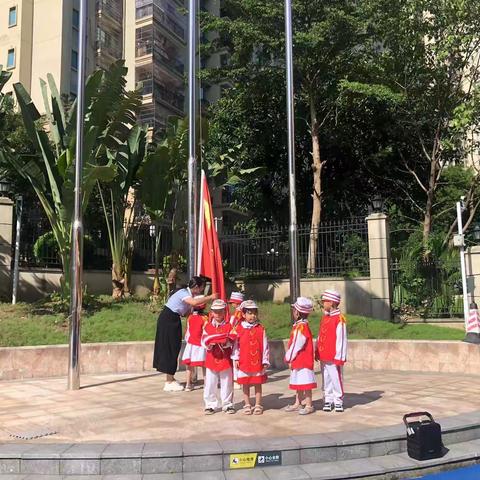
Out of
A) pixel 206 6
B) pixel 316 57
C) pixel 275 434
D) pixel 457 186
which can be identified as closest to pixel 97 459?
pixel 275 434

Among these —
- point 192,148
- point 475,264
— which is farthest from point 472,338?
point 192,148

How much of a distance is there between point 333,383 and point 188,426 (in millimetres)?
2076

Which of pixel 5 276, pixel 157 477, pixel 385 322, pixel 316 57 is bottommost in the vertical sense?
pixel 157 477

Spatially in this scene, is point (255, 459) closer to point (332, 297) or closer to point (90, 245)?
point (332, 297)

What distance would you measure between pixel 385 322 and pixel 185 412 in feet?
24.5

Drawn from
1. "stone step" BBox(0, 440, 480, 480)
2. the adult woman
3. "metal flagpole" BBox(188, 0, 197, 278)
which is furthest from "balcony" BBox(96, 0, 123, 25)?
"stone step" BBox(0, 440, 480, 480)

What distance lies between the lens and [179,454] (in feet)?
18.0

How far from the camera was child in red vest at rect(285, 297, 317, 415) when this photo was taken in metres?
7.39

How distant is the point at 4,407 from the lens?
7988mm

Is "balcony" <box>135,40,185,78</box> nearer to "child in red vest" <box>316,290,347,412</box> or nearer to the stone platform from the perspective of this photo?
the stone platform

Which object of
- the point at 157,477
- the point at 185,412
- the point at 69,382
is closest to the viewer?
the point at 157,477

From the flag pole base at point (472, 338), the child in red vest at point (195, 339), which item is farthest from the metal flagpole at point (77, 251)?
the flag pole base at point (472, 338)

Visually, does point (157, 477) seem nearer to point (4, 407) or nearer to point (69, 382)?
point (4, 407)

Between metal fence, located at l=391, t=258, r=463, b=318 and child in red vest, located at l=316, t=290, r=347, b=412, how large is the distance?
7337mm
